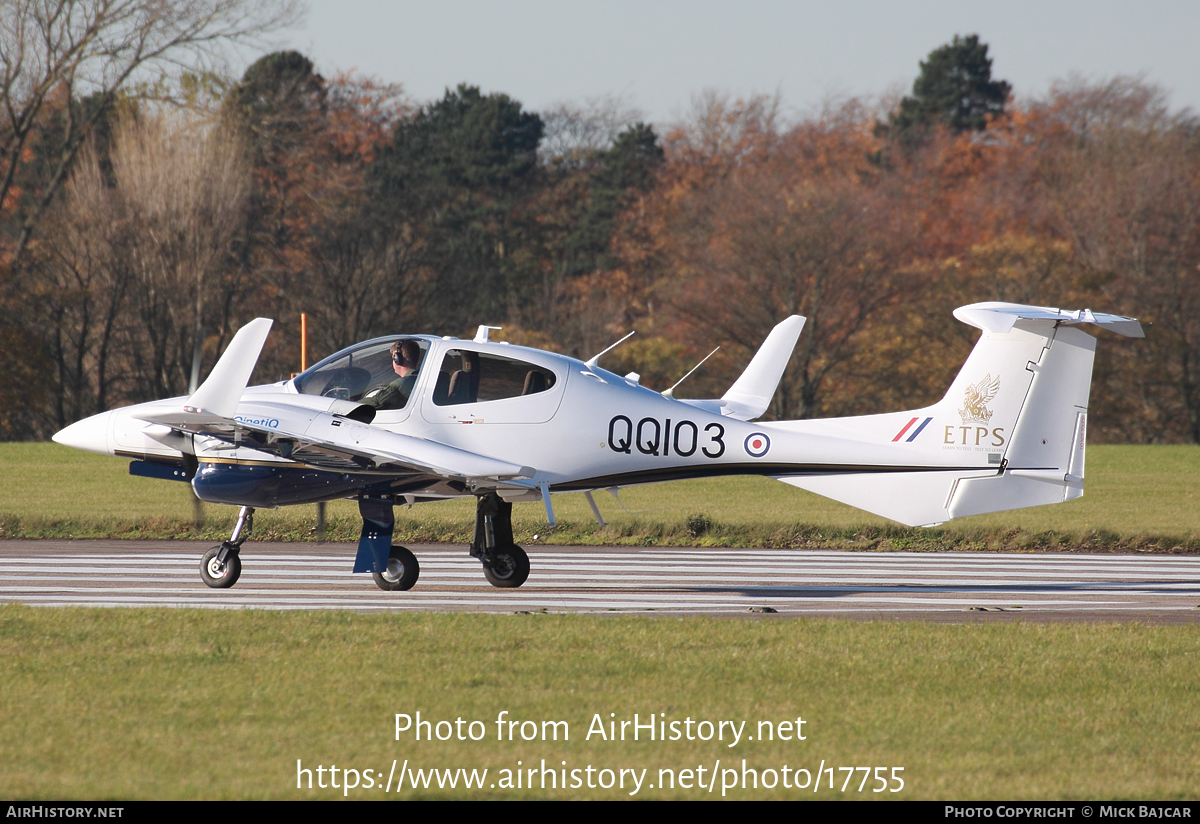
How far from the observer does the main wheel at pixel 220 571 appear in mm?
12102

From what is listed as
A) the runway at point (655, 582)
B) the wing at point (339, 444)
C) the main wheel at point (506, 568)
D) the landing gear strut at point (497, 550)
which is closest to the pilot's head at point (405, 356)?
the wing at point (339, 444)

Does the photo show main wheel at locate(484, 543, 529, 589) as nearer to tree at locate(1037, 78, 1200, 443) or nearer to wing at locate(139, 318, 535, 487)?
wing at locate(139, 318, 535, 487)

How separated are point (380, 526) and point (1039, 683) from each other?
645 centimetres

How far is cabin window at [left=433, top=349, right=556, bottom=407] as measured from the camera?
12.5 metres

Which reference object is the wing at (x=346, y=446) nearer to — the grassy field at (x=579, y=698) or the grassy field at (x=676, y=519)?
the grassy field at (x=579, y=698)

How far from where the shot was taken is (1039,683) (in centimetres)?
790

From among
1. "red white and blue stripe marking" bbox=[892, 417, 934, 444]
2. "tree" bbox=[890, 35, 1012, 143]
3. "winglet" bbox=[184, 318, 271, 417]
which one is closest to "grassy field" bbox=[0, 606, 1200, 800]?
"winglet" bbox=[184, 318, 271, 417]

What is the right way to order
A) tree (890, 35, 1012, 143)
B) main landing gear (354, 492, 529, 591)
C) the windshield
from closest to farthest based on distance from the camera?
main landing gear (354, 492, 529, 591) → the windshield → tree (890, 35, 1012, 143)

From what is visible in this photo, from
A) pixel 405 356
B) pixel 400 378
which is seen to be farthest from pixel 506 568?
pixel 405 356

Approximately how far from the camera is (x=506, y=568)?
12.6 metres

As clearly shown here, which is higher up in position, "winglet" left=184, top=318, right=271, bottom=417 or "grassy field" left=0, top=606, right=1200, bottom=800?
"winglet" left=184, top=318, right=271, bottom=417

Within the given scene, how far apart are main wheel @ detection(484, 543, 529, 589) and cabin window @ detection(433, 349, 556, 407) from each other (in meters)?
1.56

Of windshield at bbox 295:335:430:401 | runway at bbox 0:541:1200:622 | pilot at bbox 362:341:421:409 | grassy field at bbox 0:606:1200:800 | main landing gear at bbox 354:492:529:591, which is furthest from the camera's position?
windshield at bbox 295:335:430:401
